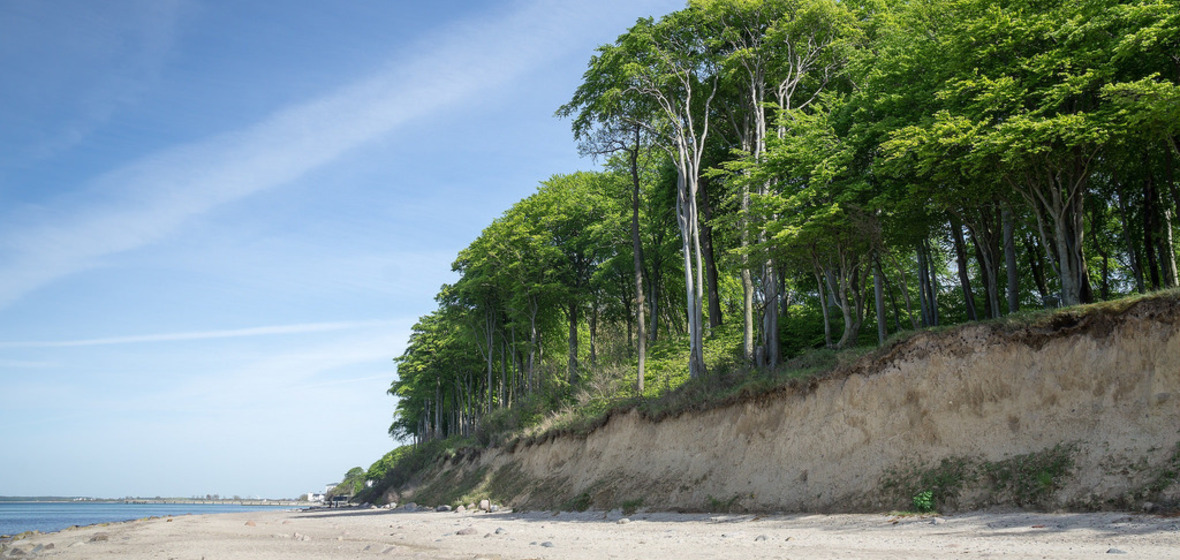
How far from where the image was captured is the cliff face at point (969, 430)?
39.3 ft

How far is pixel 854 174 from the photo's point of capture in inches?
775

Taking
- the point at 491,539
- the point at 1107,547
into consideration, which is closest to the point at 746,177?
the point at 491,539

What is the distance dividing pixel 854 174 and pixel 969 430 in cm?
797

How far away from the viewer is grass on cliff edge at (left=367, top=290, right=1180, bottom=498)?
14.4 meters

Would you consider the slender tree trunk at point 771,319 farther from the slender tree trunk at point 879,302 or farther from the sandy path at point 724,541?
the sandy path at point 724,541

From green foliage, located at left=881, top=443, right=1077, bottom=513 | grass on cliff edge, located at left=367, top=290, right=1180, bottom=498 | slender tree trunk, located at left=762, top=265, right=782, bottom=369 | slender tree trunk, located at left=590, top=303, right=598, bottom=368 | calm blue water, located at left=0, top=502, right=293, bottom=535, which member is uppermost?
slender tree trunk, located at left=590, top=303, right=598, bottom=368

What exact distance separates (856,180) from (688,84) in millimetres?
9133

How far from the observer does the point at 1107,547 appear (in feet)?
26.9

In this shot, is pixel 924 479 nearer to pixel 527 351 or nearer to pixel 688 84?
pixel 688 84

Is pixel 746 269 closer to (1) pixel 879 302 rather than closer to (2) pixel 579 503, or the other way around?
(1) pixel 879 302

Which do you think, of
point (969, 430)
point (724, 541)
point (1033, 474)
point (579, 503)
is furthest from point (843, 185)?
point (579, 503)

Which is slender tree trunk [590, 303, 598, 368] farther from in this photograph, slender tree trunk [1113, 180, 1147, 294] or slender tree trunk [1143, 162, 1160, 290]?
slender tree trunk [1143, 162, 1160, 290]

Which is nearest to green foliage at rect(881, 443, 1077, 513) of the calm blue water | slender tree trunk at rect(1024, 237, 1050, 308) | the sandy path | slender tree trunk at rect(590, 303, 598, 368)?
the sandy path

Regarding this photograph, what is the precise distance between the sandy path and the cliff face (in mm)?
1129
